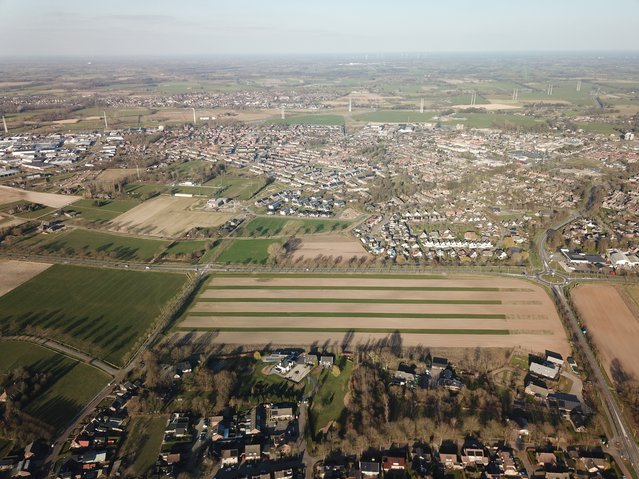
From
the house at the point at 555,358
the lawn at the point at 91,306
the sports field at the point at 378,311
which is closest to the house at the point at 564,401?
the house at the point at 555,358

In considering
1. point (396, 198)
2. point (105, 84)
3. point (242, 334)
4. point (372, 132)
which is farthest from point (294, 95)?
point (242, 334)

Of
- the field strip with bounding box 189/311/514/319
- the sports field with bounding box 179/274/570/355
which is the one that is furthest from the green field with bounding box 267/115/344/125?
the field strip with bounding box 189/311/514/319

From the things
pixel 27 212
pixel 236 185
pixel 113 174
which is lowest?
pixel 27 212

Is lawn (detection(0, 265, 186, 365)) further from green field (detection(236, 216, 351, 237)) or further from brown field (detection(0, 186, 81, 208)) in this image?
brown field (detection(0, 186, 81, 208))

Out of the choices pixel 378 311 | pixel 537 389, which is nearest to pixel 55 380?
pixel 378 311

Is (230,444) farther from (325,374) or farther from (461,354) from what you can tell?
(461,354)

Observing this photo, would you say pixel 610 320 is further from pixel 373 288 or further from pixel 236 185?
pixel 236 185

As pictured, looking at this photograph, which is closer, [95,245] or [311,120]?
[95,245]
